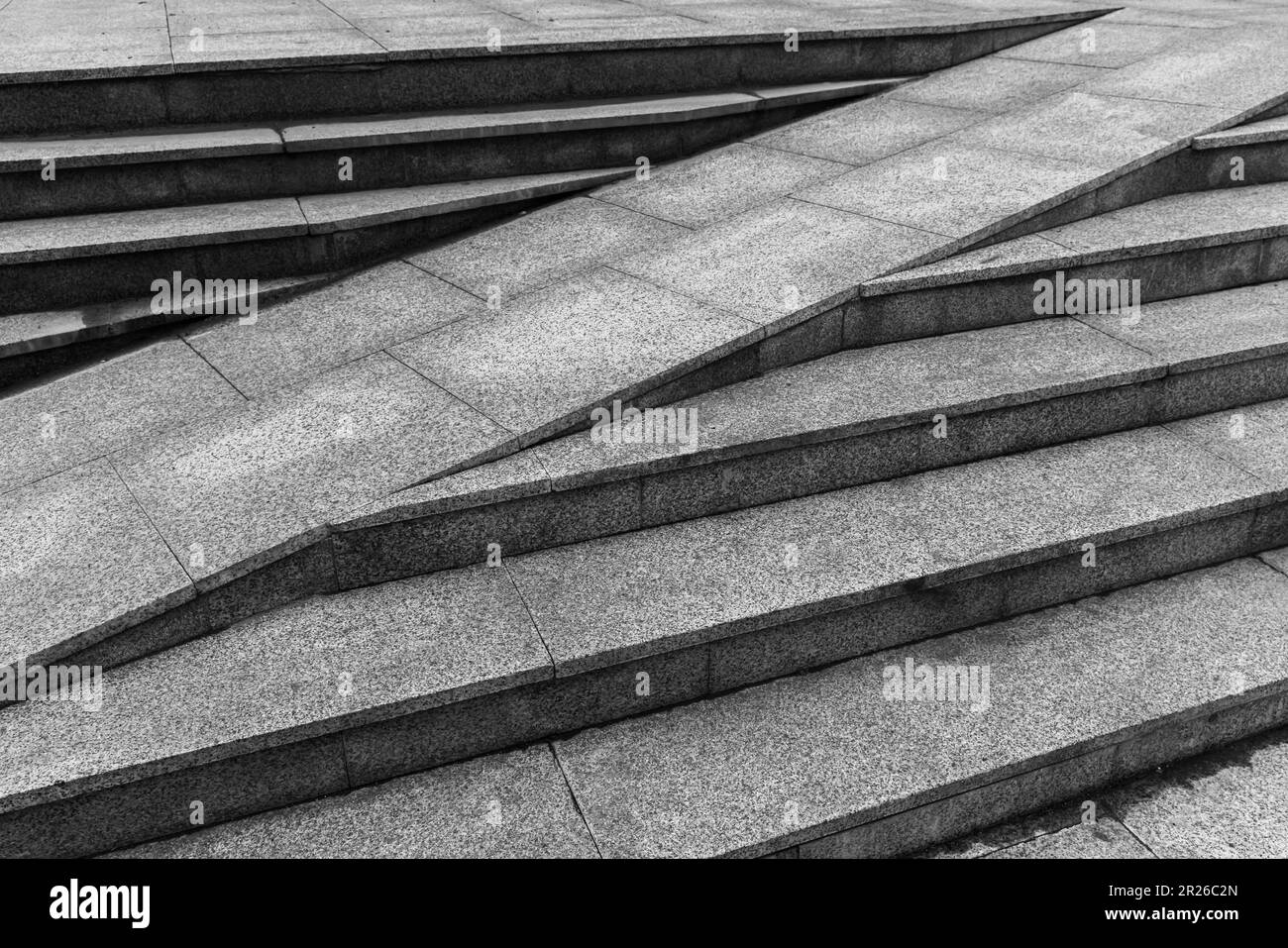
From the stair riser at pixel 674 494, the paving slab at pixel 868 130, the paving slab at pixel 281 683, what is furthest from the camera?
the paving slab at pixel 868 130

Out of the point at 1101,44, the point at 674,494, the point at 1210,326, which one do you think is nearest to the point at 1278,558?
the point at 1210,326

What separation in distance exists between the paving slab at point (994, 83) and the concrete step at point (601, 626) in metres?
3.46

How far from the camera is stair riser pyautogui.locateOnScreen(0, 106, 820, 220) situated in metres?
6.37

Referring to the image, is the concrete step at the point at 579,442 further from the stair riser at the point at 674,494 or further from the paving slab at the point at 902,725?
the paving slab at the point at 902,725

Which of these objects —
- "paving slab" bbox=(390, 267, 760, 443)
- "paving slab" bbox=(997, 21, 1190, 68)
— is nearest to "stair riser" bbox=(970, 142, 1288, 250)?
"paving slab" bbox=(997, 21, 1190, 68)

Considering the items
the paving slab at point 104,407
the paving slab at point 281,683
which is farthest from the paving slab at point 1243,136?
the paving slab at point 104,407

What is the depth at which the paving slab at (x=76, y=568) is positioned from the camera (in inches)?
155

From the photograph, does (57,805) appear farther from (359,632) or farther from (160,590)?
(359,632)

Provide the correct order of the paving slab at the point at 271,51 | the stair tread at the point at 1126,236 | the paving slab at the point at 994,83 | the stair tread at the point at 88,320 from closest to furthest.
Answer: the stair tread at the point at 1126,236, the stair tread at the point at 88,320, the paving slab at the point at 271,51, the paving slab at the point at 994,83

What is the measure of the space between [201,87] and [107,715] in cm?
461

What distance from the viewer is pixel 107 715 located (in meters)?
3.82

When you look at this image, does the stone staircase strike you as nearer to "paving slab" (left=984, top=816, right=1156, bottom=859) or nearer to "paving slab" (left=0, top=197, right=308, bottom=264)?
"paving slab" (left=0, top=197, right=308, bottom=264)

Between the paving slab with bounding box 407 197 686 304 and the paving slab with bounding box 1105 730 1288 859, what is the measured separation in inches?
155
